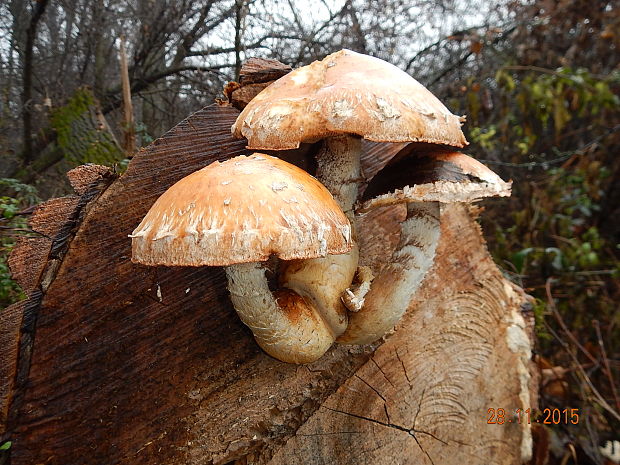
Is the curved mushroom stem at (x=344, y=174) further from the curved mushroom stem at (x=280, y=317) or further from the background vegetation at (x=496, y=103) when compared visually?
the background vegetation at (x=496, y=103)

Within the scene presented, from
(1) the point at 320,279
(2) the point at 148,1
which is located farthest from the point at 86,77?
(1) the point at 320,279

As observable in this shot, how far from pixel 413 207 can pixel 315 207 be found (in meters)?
0.86

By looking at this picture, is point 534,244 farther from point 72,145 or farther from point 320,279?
point 72,145

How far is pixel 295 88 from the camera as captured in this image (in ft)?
6.02

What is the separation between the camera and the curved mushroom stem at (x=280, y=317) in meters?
1.75

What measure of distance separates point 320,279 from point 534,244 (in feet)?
16.0

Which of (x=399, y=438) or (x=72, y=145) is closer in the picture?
(x=399, y=438)

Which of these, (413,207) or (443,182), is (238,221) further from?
(413,207)

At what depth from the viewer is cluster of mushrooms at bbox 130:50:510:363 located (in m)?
1.37

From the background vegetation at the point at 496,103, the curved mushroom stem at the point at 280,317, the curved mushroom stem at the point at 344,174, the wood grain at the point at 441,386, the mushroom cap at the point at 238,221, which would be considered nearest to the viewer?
the mushroom cap at the point at 238,221

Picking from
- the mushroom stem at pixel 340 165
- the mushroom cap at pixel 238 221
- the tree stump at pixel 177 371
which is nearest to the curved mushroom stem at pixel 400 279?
the tree stump at pixel 177 371

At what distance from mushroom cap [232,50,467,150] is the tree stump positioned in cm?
53

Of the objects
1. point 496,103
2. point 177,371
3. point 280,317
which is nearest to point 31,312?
point 177,371

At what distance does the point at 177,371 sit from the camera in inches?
77.2
